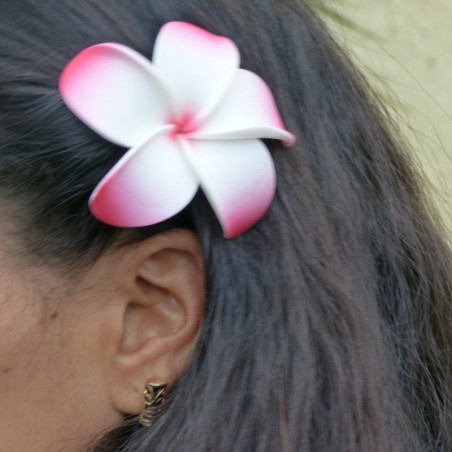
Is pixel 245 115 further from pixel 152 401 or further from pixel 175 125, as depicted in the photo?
pixel 152 401

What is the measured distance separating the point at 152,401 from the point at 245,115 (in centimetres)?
38

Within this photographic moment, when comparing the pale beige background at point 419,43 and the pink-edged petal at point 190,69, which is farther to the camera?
the pale beige background at point 419,43

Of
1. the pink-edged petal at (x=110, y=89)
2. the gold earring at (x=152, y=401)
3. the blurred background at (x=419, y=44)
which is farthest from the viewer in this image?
the blurred background at (x=419, y=44)

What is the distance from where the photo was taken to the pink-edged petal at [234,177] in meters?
0.97

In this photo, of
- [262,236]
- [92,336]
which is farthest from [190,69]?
[92,336]

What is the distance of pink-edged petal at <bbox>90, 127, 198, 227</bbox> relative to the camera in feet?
3.11

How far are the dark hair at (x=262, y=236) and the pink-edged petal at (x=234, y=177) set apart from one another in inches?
1.5

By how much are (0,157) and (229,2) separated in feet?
1.21

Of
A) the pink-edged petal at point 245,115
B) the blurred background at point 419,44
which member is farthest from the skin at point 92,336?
the blurred background at point 419,44

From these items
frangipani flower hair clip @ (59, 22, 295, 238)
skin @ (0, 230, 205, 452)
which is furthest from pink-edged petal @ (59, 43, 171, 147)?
skin @ (0, 230, 205, 452)

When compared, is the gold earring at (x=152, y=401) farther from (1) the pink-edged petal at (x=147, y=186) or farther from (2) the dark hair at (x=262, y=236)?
(1) the pink-edged petal at (x=147, y=186)

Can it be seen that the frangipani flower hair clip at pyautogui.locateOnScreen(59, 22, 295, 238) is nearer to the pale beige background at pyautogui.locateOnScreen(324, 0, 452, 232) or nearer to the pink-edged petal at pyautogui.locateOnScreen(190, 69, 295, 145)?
the pink-edged petal at pyautogui.locateOnScreen(190, 69, 295, 145)

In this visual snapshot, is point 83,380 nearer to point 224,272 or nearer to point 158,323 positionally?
point 158,323

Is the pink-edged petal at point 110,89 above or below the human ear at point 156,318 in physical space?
above
